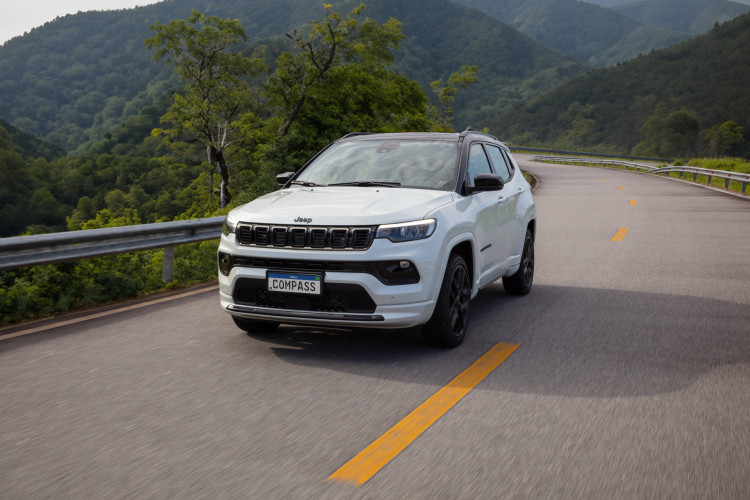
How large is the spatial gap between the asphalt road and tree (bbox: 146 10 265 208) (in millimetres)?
44072

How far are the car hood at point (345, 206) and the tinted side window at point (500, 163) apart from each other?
71.8 inches

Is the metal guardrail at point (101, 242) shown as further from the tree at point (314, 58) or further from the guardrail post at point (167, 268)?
the tree at point (314, 58)

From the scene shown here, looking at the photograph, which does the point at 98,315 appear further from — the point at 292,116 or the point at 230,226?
the point at 292,116

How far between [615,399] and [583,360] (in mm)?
957

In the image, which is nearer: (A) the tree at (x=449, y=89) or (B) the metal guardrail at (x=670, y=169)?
(B) the metal guardrail at (x=670, y=169)

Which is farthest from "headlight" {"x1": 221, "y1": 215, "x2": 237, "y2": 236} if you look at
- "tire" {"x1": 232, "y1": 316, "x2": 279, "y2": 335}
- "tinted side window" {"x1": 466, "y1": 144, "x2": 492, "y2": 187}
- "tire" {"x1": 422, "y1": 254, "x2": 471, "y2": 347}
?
"tinted side window" {"x1": 466, "y1": 144, "x2": 492, "y2": 187}

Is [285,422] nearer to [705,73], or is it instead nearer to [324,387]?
[324,387]

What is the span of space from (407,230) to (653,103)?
154851mm

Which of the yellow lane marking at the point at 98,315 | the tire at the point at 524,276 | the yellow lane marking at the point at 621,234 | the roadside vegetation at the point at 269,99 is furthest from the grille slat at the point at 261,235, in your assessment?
the roadside vegetation at the point at 269,99

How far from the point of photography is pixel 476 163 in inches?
282

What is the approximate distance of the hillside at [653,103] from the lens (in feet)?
431

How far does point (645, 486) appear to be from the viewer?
338 centimetres

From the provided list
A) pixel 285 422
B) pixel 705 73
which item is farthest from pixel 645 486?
pixel 705 73

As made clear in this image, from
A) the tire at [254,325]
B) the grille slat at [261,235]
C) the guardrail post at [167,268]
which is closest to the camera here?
the grille slat at [261,235]
